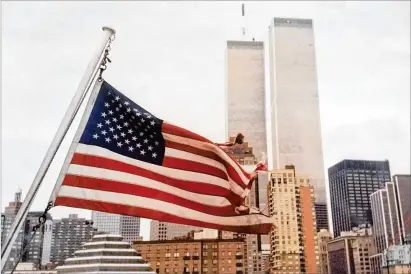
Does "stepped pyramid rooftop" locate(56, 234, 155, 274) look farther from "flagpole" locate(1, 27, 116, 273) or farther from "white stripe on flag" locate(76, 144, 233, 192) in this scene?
"flagpole" locate(1, 27, 116, 273)

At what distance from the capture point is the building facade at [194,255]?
361 ft

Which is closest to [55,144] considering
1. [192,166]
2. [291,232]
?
[192,166]

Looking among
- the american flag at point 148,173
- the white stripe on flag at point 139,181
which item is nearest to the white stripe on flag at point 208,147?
the american flag at point 148,173

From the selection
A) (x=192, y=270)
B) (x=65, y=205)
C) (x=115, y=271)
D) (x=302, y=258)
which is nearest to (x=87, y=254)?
(x=115, y=271)

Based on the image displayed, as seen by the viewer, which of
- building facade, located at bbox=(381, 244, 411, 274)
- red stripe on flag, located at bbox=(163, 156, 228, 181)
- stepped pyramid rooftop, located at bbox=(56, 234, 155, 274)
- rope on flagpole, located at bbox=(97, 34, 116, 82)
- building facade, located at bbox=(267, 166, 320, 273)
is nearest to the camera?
rope on flagpole, located at bbox=(97, 34, 116, 82)

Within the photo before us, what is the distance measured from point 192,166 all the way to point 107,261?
10086 centimetres

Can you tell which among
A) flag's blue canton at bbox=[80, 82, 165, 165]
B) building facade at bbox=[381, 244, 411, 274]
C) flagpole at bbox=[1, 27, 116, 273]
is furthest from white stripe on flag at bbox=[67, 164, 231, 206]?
building facade at bbox=[381, 244, 411, 274]

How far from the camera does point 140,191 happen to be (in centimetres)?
845

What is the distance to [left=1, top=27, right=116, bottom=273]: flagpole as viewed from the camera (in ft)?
22.0

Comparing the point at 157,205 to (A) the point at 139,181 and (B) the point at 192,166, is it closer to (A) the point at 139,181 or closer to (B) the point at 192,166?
(A) the point at 139,181

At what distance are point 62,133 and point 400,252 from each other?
607 ft

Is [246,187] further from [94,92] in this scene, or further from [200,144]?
[94,92]

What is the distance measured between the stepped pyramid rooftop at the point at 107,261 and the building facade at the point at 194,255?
16.0 feet

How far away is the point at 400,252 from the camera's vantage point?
179250 mm
